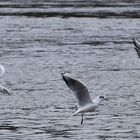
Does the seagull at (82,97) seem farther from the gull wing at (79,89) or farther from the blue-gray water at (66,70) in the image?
the blue-gray water at (66,70)

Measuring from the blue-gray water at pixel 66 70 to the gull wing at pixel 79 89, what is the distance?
0.66 m

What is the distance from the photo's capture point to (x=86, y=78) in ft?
69.4

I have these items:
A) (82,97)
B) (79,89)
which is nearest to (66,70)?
(82,97)

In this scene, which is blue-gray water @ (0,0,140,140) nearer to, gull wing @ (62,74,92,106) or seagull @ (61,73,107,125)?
seagull @ (61,73,107,125)

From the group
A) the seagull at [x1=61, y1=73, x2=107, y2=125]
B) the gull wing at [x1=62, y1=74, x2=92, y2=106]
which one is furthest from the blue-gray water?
the gull wing at [x1=62, y1=74, x2=92, y2=106]

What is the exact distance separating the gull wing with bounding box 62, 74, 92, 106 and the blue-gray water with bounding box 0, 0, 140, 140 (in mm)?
661

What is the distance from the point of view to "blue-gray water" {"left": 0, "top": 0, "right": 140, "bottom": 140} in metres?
14.3

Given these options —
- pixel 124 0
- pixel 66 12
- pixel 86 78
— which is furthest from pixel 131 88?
pixel 124 0

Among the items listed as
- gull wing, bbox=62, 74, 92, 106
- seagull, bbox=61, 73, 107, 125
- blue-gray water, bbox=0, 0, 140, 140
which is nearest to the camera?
gull wing, bbox=62, 74, 92, 106

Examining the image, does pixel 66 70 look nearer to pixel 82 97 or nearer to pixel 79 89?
pixel 82 97

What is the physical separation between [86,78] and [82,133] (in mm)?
7533

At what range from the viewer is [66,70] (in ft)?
75.4

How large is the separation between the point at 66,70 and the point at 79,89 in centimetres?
1024

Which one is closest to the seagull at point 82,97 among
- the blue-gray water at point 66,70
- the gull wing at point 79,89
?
the gull wing at point 79,89
